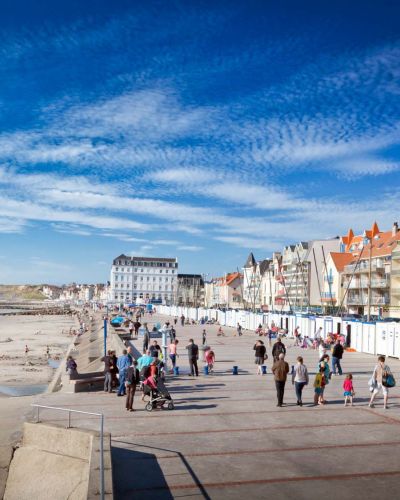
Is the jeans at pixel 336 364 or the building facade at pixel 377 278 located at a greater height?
the building facade at pixel 377 278

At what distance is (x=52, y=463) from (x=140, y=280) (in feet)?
585

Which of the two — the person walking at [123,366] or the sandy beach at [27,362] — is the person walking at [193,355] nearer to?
the person walking at [123,366]

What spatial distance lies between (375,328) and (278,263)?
7303cm

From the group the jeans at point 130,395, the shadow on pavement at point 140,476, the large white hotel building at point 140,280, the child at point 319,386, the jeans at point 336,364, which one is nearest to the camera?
the shadow on pavement at point 140,476

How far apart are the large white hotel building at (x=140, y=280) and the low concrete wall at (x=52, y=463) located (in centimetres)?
17420

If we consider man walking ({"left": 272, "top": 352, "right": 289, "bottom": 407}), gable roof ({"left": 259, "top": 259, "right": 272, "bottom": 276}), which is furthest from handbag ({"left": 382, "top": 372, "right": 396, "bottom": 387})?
gable roof ({"left": 259, "top": 259, "right": 272, "bottom": 276})

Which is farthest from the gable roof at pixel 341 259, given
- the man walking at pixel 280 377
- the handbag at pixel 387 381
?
the man walking at pixel 280 377

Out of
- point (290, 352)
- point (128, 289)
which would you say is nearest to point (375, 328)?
point (290, 352)

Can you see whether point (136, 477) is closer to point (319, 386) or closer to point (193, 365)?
point (319, 386)

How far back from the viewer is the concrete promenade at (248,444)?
8.54m

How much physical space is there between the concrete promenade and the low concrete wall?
2.05ft

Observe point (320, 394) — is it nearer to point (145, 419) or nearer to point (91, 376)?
point (145, 419)

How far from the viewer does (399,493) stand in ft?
27.0

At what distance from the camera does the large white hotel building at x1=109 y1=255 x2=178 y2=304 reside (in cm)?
18700
